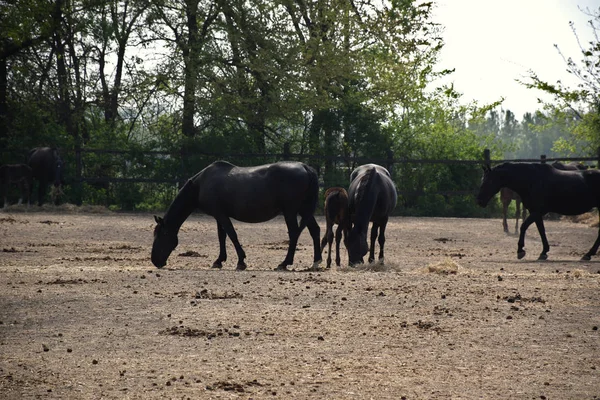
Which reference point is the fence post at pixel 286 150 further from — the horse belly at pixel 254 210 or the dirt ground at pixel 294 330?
the horse belly at pixel 254 210

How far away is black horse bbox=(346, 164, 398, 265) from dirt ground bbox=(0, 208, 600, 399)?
1.42ft

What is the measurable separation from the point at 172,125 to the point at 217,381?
25.6 metres

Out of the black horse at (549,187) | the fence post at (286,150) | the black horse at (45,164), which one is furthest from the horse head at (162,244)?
the fence post at (286,150)

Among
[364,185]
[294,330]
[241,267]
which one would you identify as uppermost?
[364,185]

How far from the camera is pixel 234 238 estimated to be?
13.3 metres

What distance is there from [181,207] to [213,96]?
16161 mm

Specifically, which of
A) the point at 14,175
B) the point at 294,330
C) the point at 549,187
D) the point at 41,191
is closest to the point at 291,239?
the point at 294,330

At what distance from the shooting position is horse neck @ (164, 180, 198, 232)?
543 inches

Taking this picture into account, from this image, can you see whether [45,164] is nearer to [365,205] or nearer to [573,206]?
[365,205]

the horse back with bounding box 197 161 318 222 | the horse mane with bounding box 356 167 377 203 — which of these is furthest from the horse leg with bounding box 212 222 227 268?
the horse mane with bounding box 356 167 377 203

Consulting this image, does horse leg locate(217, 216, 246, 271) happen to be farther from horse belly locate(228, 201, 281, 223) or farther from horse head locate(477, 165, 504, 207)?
horse head locate(477, 165, 504, 207)

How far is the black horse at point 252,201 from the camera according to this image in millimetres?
13312

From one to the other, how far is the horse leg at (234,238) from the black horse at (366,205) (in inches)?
64.6

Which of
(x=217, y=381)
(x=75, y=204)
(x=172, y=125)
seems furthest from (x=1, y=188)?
(x=217, y=381)
